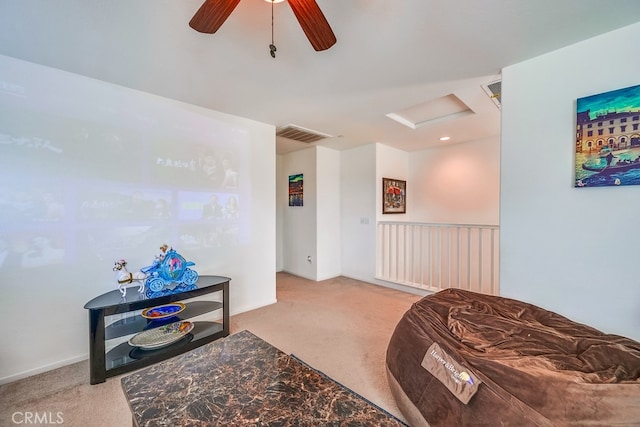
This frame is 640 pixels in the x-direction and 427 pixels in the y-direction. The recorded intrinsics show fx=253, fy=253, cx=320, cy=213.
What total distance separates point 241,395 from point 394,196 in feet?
13.8

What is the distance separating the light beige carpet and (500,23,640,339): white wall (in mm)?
1358

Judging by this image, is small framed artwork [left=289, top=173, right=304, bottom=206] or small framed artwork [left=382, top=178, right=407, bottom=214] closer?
small framed artwork [left=382, top=178, right=407, bottom=214]

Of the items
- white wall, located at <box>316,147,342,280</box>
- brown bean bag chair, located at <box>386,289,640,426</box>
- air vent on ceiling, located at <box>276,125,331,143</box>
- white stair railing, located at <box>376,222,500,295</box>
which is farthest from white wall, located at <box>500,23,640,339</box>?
white wall, located at <box>316,147,342,280</box>

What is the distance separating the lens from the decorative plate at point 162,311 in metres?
2.23

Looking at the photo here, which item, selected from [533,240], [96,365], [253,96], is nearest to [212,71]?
[253,96]

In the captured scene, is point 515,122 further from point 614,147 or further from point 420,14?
point 420,14

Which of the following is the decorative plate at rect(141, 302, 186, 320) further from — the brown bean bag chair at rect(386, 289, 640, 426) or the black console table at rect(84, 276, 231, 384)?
the brown bean bag chair at rect(386, 289, 640, 426)

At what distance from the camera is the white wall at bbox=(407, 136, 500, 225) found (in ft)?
13.5

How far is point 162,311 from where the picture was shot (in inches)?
91.7

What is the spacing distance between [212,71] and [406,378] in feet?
8.63

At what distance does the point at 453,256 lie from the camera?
4469mm

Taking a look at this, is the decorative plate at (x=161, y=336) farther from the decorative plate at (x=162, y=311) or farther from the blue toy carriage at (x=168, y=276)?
the blue toy carriage at (x=168, y=276)

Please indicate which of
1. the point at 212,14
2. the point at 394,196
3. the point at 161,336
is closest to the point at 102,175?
the point at 161,336

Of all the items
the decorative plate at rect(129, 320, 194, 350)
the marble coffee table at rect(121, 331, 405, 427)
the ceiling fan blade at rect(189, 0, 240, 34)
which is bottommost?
the decorative plate at rect(129, 320, 194, 350)
